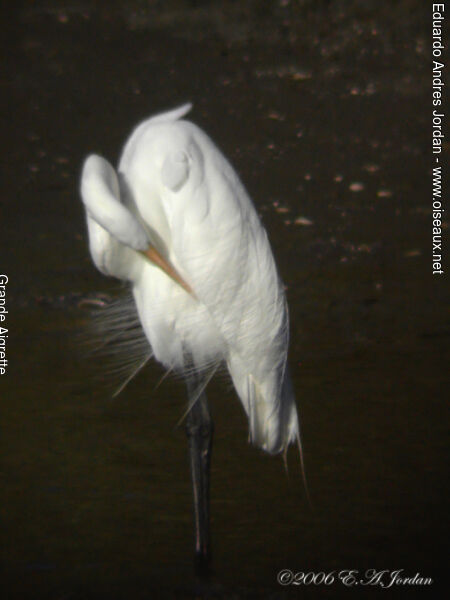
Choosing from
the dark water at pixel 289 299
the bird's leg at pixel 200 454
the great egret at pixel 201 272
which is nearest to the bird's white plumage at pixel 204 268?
the great egret at pixel 201 272

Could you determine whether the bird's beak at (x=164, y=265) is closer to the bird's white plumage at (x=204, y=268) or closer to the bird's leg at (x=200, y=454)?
the bird's white plumage at (x=204, y=268)

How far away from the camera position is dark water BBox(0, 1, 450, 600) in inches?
87.0

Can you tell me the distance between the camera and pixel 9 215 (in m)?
4.71

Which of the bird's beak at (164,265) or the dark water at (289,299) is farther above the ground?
the bird's beak at (164,265)

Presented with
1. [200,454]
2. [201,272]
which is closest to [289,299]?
[200,454]

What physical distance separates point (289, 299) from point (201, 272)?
172 centimetres

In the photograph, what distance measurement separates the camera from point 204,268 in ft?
6.72

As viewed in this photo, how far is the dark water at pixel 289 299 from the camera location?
221cm

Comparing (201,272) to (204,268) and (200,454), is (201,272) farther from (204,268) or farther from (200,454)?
(200,454)

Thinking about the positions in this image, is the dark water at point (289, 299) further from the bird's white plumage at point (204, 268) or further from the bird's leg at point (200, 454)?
the bird's white plumage at point (204, 268)

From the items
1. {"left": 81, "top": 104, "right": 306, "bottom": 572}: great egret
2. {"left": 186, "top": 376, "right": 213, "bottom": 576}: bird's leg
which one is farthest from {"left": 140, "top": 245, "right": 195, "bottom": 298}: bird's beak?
{"left": 186, "top": 376, "right": 213, "bottom": 576}: bird's leg

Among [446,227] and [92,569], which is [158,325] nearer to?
[92,569]

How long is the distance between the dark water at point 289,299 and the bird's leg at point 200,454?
0.20 feet

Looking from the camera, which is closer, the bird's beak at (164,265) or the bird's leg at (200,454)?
the bird's beak at (164,265)
